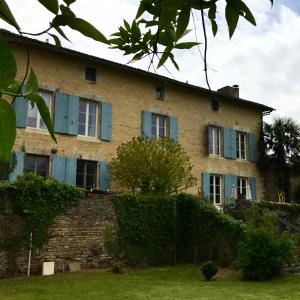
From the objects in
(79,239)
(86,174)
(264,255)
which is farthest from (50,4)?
(86,174)

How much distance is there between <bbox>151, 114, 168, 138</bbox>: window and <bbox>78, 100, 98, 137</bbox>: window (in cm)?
276

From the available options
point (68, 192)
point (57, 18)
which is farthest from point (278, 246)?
point (57, 18)

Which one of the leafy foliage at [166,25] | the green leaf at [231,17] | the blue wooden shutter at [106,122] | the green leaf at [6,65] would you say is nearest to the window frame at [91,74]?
the blue wooden shutter at [106,122]

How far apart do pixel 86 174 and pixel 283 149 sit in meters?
9.63

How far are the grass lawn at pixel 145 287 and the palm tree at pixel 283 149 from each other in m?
9.41

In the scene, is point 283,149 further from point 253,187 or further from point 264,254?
point 264,254

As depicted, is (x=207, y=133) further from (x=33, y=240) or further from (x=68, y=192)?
(x=33, y=240)

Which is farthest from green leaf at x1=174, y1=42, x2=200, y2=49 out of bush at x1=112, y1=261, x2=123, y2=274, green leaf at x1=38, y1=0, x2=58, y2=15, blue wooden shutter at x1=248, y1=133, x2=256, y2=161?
blue wooden shutter at x1=248, y1=133, x2=256, y2=161

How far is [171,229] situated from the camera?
15625 mm

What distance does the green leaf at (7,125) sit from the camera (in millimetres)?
708

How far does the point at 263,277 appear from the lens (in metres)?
12.1

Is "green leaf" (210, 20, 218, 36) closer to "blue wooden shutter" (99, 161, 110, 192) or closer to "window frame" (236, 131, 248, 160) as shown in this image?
"blue wooden shutter" (99, 161, 110, 192)

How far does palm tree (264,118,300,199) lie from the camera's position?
21.2 metres

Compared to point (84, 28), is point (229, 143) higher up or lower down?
higher up
